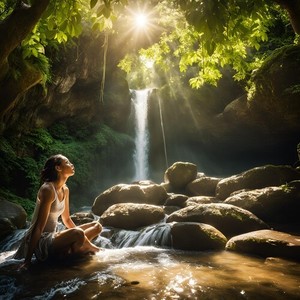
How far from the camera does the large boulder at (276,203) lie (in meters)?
7.78

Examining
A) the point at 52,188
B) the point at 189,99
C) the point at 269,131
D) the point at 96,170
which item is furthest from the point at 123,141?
the point at 52,188

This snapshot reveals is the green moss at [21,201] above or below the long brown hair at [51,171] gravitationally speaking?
Answer: below

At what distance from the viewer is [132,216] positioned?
776 cm

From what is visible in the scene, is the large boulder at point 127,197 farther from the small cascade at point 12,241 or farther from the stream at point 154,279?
the stream at point 154,279

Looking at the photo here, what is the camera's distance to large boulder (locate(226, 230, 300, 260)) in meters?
4.75

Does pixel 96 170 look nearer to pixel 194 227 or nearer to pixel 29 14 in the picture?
pixel 194 227

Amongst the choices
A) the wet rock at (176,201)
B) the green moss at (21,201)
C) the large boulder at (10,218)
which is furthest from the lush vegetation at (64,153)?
the wet rock at (176,201)

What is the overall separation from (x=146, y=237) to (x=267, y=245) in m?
2.81

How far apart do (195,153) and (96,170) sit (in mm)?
9925

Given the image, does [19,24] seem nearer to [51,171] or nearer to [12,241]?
[51,171]

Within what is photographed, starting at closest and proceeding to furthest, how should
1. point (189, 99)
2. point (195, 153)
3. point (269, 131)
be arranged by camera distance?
point (269, 131)
point (189, 99)
point (195, 153)

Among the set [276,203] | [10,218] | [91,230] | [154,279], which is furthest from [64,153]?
[154,279]

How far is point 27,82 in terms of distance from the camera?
27.4 feet

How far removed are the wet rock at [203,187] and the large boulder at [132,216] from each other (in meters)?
4.99
